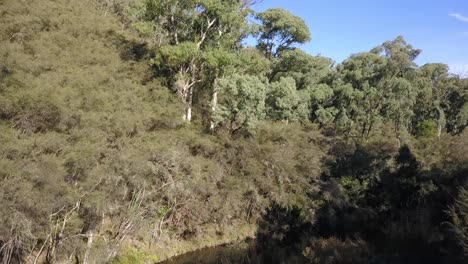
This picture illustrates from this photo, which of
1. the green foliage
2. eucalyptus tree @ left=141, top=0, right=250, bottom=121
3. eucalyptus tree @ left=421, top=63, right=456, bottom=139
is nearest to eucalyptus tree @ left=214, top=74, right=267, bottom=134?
eucalyptus tree @ left=141, top=0, right=250, bottom=121

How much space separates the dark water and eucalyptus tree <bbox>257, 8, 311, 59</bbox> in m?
21.8

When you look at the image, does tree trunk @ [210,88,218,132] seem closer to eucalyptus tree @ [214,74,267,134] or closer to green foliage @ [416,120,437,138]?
eucalyptus tree @ [214,74,267,134]

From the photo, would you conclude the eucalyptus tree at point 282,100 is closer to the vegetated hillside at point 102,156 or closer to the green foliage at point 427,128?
the vegetated hillside at point 102,156

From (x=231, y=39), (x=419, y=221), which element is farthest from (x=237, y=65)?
(x=419, y=221)

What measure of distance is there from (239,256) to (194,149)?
728 cm

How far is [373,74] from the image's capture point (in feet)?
138

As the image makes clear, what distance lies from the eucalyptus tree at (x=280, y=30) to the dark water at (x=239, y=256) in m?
21.8

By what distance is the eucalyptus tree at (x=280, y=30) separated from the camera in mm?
39625

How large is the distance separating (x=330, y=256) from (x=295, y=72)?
73.2 ft

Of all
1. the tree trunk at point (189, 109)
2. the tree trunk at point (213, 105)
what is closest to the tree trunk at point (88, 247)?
the tree trunk at point (189, 109)

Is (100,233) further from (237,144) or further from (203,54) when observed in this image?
(203,54)

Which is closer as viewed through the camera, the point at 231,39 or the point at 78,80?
the point at 78,80

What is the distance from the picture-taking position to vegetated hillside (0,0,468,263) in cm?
1805

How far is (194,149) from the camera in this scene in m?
26.9
